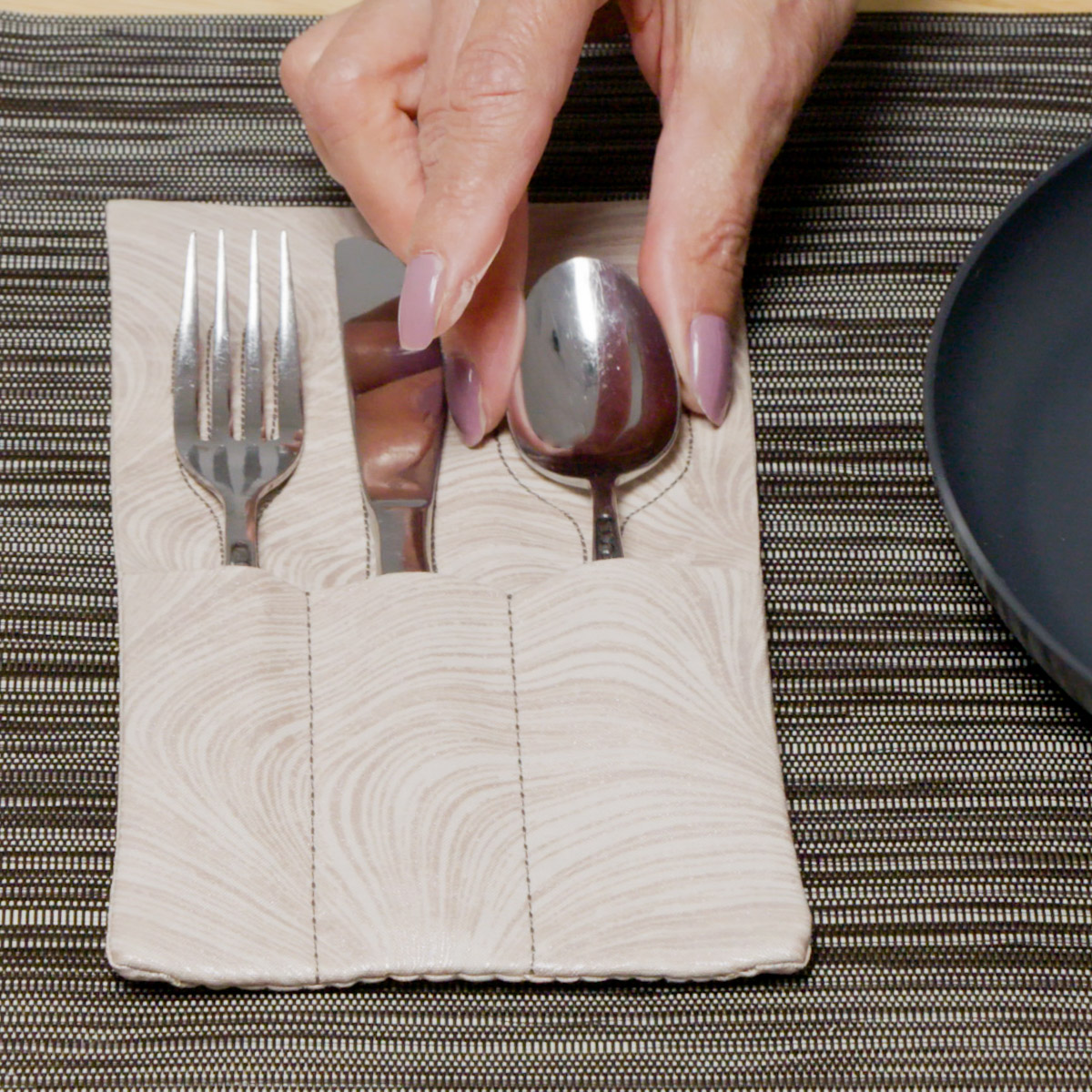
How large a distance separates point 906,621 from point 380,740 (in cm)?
20

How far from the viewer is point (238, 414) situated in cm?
48

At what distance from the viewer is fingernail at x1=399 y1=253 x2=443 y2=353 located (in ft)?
1.51

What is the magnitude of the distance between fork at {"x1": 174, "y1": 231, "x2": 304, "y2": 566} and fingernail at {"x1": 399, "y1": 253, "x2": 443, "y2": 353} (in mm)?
55

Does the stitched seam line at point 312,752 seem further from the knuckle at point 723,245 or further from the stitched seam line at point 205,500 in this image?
the knuckle at point 723,245

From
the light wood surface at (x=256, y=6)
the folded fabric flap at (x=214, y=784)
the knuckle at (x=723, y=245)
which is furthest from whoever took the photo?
the light wood surface at (x=256, y=6)

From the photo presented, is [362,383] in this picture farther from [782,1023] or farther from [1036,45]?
[1036,45]

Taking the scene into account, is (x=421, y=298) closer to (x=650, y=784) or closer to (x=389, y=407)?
(x=389, y=407)

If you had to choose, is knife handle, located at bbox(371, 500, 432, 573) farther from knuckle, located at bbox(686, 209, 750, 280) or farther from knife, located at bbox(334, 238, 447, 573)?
knuckle, located at bbox(686, 209, 750, 280)

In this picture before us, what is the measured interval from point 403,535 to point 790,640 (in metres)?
0.15

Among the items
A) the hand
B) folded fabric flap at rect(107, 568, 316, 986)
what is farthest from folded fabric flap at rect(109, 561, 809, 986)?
the hand

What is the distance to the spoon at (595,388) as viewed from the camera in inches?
18.4

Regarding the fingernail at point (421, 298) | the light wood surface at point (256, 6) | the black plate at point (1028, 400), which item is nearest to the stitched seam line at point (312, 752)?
the fingernail at point (421, 298)

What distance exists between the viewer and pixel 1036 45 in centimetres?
63

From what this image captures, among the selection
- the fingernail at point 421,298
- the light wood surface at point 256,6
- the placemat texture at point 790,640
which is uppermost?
the light wood surface at point 256,6
